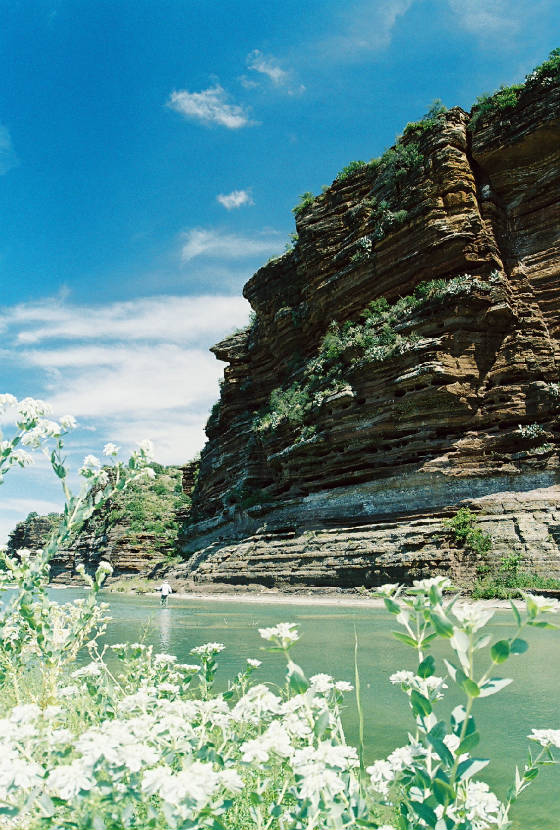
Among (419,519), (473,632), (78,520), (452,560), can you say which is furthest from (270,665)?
(419,519)

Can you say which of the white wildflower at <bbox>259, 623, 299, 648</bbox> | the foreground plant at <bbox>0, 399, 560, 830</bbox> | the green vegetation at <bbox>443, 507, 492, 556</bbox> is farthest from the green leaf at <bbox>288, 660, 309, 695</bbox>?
the green vegetation at <bbox>443, 507, 492, 556</bbox>

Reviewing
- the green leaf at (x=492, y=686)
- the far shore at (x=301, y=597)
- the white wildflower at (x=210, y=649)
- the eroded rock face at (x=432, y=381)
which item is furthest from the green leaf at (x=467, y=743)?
the eroded rock face at (x=432, y=381)

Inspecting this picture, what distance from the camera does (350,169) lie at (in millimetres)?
36500

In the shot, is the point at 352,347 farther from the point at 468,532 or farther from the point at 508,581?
the point at 508,581

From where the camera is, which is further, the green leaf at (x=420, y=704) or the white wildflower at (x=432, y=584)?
the white wildflower at (x=432, y=584)

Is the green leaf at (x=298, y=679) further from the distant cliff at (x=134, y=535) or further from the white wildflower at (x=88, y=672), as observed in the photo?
the distant cliff at (x=134, y=535)

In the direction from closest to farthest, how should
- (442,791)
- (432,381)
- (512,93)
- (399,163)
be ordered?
(442,791) < (432,381) < (512,93) < (399,163)

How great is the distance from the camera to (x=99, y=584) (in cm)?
277

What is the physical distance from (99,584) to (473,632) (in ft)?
6.79

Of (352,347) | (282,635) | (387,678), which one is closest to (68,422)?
(282,635)

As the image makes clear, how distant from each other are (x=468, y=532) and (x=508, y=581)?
2.60 metres

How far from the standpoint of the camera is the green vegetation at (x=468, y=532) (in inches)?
749

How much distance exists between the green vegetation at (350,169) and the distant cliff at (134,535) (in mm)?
37505

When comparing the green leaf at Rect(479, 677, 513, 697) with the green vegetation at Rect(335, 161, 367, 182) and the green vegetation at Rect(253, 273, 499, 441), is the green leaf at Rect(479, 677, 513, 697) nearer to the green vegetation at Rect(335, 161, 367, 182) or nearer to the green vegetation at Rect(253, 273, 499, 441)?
the green vegetation at Rect(253, 273, 499, 441)
